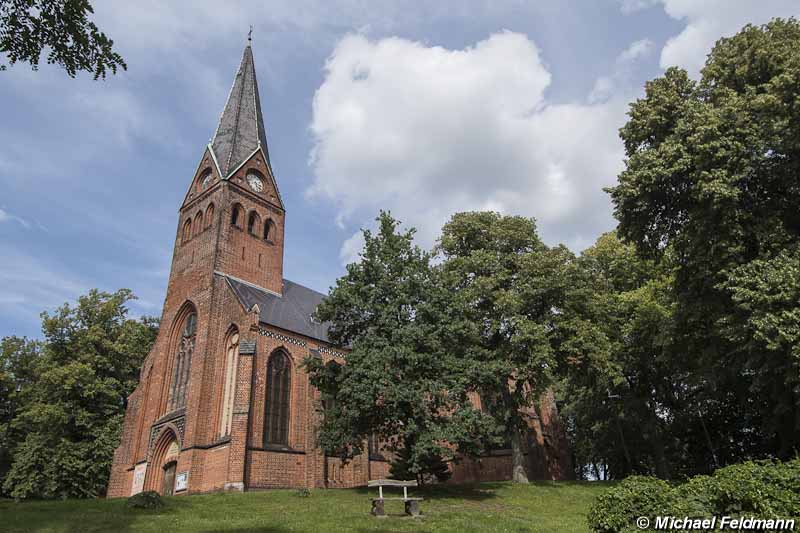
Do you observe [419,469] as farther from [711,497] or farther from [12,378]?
[12,378]

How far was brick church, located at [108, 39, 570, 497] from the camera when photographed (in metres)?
24.5

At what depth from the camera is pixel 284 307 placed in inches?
1222

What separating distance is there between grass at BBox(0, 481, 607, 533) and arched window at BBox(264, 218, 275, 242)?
1720 cm

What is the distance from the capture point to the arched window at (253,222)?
32594 mm

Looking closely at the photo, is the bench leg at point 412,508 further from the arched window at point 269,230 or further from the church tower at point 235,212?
the arched window at point 269,230

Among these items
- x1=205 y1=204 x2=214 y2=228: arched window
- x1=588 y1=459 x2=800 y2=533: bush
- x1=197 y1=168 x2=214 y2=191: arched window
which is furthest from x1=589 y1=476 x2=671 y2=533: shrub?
x1=197 y1=168 x2=214 y2=191: arched window

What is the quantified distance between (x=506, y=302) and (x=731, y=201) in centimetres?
978

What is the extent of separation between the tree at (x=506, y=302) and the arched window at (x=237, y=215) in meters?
11.8

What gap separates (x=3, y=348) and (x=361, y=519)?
3280 cm

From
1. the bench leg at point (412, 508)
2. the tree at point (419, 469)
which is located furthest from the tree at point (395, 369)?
the bench leg at point (412, 508)

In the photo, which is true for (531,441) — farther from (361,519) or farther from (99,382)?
(99,382)

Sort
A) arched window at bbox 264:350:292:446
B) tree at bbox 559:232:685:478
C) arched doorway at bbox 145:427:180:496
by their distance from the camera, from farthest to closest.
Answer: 1. arched doorway at bbox 145:427:180:496
2. arched window at bbox 264:350:292:446
3. tree at bbox 559:232:685:478

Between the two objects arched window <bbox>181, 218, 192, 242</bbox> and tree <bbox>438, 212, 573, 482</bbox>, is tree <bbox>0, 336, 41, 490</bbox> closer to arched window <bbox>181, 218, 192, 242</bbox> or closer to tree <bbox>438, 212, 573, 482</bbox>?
arched window <bbox>181, 218, 192, 242</bbox>

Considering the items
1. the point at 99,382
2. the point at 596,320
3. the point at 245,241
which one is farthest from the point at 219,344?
the point at 596,320
